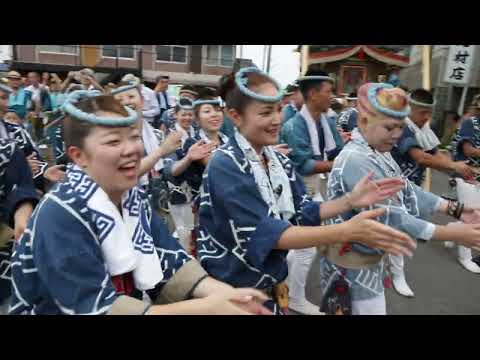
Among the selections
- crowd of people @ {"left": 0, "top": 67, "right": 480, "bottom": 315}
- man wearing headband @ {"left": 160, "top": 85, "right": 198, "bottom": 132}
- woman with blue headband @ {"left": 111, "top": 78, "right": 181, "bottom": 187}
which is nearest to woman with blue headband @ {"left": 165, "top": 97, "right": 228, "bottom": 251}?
woman with blue headband @ {"left": 111, "top": 78, "right": 181, "bottom": 187}

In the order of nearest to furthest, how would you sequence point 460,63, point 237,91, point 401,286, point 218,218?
point 218,218 < point 237,91 < point 401,286 < point 460,63

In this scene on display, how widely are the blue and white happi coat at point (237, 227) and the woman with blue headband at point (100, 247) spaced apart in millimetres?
273

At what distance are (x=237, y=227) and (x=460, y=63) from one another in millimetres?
6912

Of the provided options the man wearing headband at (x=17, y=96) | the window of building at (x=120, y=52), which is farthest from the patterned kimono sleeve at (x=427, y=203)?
the window of building at (x=120, y=52)

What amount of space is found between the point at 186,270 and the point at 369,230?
718mm

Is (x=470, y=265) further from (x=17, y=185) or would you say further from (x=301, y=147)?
(x=17, y=185)

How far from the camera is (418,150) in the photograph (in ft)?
11.4

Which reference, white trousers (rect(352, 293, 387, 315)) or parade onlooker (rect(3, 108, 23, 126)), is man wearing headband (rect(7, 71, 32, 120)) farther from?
white trousers (rect(352, 293, 387, 315))

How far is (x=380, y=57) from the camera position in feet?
43.9

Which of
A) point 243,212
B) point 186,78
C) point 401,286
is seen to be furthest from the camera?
point 186,78

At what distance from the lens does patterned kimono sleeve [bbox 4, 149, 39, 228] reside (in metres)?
1.98

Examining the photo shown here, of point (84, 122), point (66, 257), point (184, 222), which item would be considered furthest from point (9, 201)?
point (184, 222)

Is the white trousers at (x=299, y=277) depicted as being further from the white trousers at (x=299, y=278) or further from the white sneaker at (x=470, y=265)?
the white sneaker at (x=470, y=265)

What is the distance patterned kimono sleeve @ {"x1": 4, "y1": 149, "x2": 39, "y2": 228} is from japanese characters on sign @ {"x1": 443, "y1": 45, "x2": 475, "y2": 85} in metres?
7.15
